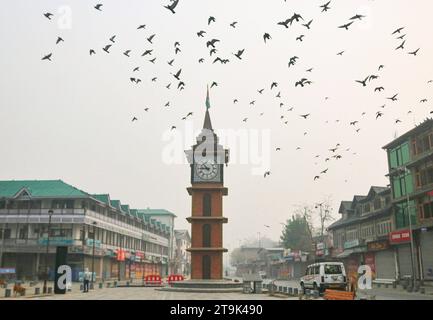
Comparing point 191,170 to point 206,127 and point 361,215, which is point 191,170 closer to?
point 206,127

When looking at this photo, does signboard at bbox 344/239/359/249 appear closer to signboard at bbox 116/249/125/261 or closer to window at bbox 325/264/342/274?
window at bbox 325/264/342/274

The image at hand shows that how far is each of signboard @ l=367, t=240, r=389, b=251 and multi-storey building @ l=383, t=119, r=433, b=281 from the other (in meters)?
1.66

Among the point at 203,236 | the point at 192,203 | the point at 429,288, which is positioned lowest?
the point at 429,288

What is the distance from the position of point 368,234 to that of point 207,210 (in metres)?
24.5

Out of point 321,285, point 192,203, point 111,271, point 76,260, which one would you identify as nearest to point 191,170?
point 192,203

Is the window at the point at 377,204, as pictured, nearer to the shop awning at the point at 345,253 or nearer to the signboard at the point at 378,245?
the signboard at the point at 378,245

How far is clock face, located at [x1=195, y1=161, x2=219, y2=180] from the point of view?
46.7 meters

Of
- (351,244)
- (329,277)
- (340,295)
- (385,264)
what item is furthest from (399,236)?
(340,295)

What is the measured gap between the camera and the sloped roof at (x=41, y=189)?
205 ft

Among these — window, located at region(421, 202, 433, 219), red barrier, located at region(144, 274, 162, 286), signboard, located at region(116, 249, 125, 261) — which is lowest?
red barrier, located at region(144, 274, 162, 286)

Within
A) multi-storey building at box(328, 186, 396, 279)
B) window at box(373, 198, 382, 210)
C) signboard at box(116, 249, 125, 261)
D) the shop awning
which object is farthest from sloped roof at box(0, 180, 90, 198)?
window at box(373, 198, 382, 210)

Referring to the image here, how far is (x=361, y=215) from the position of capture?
59.8 m

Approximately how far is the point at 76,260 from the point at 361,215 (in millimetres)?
40596

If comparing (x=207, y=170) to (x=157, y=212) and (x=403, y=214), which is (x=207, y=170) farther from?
(x=157, y=212)
